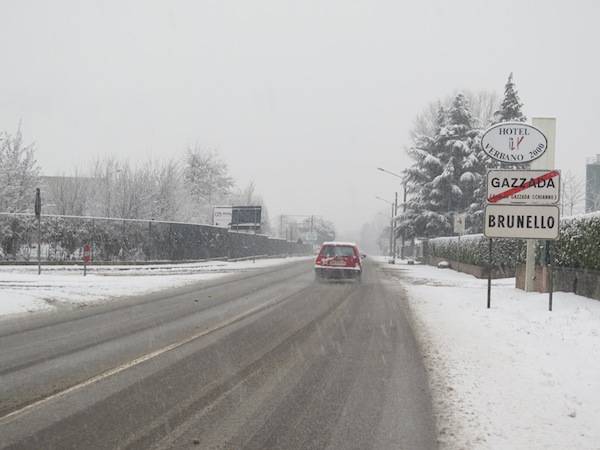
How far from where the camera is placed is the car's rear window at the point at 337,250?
20203 mm

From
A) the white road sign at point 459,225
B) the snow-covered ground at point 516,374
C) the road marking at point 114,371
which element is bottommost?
the road marking at point 114,371

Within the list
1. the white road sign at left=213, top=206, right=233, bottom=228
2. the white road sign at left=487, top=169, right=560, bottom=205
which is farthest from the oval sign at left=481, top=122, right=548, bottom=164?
the white road sign at left=213, top=206, right=233, bottom=228

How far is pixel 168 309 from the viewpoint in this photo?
11758 millimetres

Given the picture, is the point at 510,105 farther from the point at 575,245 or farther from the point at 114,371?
the point at 114,371

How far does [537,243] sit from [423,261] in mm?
32016

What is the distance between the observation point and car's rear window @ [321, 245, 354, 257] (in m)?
20.2

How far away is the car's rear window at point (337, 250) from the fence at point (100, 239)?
47.4 ft

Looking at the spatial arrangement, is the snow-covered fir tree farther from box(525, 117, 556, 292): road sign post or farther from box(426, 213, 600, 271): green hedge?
box(525, 117, 556, 292): road sign post

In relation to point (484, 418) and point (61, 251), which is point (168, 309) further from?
point (61, 251)

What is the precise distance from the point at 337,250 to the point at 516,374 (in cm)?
1417

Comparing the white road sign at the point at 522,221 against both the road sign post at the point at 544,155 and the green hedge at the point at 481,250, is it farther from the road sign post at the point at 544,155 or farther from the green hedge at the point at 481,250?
the green hedge at the point at 481,250

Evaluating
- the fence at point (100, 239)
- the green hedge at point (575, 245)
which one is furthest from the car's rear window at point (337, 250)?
the fence at point (100, 239)

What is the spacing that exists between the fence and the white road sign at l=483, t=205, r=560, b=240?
2256 centimetres

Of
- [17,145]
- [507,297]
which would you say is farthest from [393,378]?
[17,145]
